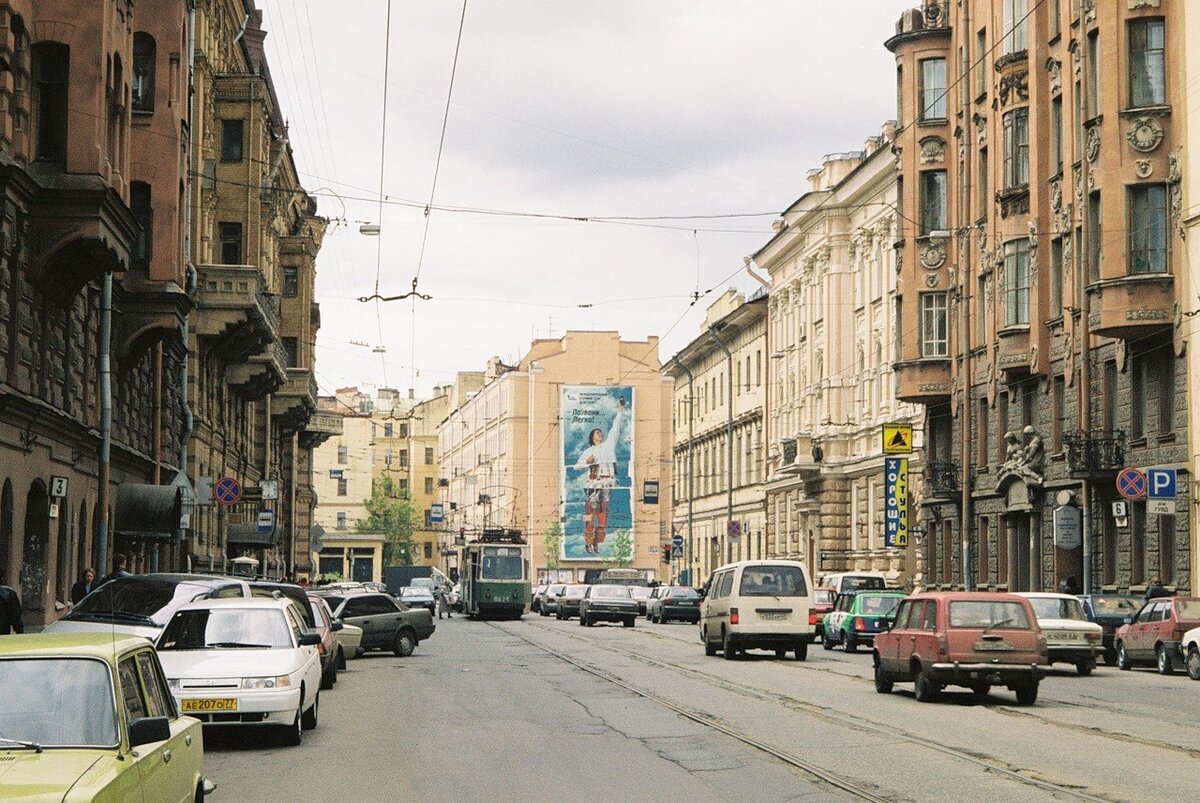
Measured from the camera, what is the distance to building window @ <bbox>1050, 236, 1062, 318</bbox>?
49406 mm

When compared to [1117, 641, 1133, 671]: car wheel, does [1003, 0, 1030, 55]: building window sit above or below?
above

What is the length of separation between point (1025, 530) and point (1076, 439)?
639 cm

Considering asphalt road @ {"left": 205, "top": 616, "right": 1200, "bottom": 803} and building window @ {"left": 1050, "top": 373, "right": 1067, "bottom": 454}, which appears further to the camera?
building window @ {"left": 1050, "top": 373, "right": 1067, "bottom": 454}

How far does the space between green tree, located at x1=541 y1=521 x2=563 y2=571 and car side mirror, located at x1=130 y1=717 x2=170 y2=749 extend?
389 ft

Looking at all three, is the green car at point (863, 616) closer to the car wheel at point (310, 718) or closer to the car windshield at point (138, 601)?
the car windshield at point (138, 601)

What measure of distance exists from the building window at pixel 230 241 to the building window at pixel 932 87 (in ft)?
73.7

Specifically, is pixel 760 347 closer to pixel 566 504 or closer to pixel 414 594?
pixel 414 594

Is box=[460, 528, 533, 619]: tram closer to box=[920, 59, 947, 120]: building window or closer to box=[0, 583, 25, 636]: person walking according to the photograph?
box=[920, 59, 947, 120]: building window

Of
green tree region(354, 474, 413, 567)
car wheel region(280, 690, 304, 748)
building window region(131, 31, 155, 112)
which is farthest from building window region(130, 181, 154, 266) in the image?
green tree region(354, 474, 413, 567)

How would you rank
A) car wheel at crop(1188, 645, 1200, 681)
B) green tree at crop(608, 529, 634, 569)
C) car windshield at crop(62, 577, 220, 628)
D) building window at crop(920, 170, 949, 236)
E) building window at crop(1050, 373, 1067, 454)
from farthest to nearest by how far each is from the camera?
green tree at crop(608, 529, 634, 569), building window at crop(920, 170, 949, 236), building window at crop(1050, 373, 1067, 454), car wheel at crop(1188, 645, 1200, 681), car windshield at crop(62, 577, 220, 628)

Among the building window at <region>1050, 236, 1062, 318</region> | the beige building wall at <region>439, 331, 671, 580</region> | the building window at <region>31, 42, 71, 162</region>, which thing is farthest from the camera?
the beige building wall at <region>439, 331, 671, 580</region>

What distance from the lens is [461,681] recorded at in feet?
94.8

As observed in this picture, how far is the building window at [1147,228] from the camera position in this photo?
42.9 metres

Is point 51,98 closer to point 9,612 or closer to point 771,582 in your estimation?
point 9,612
